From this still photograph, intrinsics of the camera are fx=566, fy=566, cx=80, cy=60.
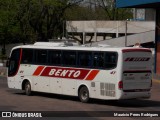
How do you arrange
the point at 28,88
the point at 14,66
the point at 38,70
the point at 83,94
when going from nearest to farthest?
the point at 83,94 → the point at 38,70 → the point at 28,88 → the point at 14,66

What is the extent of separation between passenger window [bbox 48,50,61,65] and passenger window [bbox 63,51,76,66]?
42 cm

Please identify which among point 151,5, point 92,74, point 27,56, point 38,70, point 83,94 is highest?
point 151,5

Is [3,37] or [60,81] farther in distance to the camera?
[3,37]

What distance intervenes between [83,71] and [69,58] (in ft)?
4.00

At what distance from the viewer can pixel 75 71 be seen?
24.7 m

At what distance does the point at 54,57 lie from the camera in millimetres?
26016

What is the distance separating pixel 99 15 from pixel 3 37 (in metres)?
30.2

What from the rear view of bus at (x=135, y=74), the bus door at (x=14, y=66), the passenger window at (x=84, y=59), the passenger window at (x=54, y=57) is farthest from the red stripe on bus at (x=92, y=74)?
the bus door at (x=14, y=66)

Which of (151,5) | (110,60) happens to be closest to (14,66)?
(110,60)

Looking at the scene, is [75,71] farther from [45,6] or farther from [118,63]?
[45,6]

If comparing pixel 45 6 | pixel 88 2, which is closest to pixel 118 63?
pixel 45 6

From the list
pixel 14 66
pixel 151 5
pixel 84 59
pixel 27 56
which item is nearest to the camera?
pixel 84 59

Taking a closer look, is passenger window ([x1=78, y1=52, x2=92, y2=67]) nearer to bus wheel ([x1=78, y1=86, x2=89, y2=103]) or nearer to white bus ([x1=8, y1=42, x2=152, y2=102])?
white bus ([x1=8, y1=42, x2=152, y2=102])

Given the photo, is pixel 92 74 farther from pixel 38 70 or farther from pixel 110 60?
pixel 38 70
